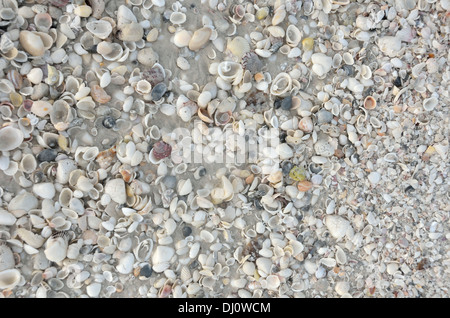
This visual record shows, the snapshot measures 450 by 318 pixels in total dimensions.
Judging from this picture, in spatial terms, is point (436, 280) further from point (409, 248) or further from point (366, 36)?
point (366, 36)

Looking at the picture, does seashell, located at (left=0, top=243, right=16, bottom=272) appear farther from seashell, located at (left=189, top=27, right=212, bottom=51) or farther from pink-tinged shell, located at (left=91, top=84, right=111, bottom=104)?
seashell, located at (left=189, top=27, right=212, bottom=51)

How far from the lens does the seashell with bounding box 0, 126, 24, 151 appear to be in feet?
6.03

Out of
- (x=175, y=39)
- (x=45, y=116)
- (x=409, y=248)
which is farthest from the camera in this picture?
(x=409, y=248)

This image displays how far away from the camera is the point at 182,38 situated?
203 centimetres

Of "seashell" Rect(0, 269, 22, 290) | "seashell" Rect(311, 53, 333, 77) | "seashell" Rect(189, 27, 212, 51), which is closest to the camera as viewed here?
"seashell" Rect(0, 269, 22, 290)

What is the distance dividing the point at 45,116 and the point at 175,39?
72 cm

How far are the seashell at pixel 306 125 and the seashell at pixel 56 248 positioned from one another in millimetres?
1264

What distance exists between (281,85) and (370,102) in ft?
1.60

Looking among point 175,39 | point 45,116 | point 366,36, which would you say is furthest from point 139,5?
point 366,36

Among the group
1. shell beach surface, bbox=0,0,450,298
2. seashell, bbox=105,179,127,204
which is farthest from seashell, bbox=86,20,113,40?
seashell, bbox=105,179,127,204

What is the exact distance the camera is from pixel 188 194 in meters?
2.03

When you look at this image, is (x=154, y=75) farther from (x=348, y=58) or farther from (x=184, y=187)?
(x=348, y=58)

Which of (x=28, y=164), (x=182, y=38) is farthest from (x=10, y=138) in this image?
(x=182, y=38)

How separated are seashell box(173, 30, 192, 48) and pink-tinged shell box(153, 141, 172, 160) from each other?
1.64 feet
